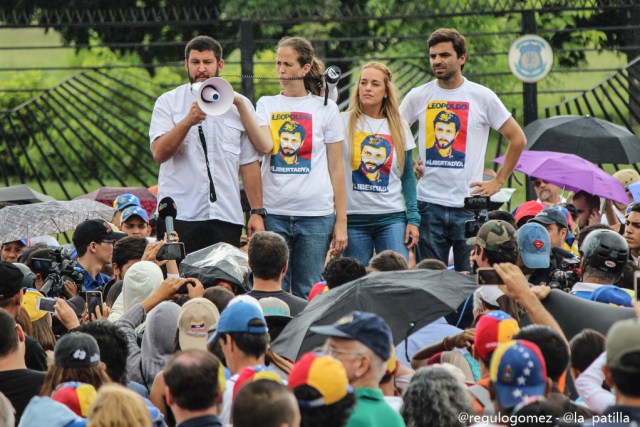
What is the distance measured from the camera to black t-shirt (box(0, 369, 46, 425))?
6159mm

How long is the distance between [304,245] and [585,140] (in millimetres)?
4519

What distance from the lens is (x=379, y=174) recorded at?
30.5ft

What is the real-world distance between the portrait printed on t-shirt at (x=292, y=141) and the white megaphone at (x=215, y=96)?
577 millimetres

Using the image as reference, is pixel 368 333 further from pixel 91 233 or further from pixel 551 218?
pixel 91 233

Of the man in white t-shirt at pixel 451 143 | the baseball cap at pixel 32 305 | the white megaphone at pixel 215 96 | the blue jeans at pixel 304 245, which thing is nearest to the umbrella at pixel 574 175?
the man in white t-shirt at pixel 451 143

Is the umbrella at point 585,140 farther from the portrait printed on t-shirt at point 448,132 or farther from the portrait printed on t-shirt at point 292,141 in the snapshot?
the portrait printed on t-shirt at point 292,141

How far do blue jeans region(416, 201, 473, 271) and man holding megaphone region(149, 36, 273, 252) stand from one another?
133 cm

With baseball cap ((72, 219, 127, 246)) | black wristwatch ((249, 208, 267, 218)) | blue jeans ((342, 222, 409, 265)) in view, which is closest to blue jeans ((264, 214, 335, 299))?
black wristwatch ((249, 208, 267, 218))

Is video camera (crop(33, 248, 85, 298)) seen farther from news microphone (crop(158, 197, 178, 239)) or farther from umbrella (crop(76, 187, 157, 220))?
umbrella (crop(76, 187, 157, 220))

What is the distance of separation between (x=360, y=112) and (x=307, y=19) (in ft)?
13.9

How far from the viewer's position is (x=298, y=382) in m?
4.90

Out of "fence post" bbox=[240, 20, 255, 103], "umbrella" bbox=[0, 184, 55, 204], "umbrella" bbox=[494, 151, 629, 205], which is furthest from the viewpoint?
"fence post" bbox=[240, 20, 255, 103]

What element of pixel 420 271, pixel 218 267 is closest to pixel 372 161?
pixel 218 267

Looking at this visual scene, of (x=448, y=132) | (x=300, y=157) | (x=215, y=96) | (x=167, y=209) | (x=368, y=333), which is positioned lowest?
(x=368, y=333)
